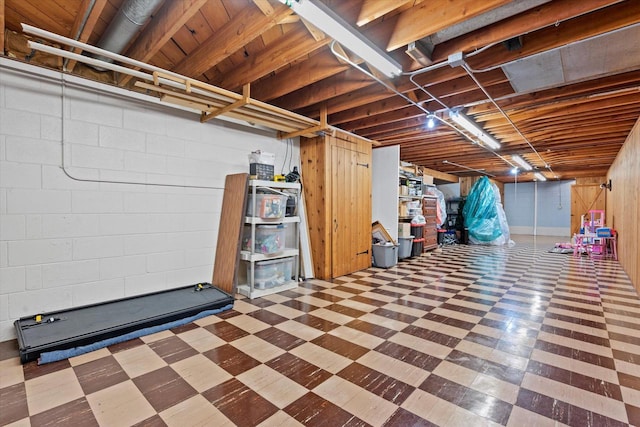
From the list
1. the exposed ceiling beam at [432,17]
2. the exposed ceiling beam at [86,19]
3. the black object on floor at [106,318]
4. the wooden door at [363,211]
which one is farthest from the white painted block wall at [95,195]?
the exposed ceiling beam at [432,17]

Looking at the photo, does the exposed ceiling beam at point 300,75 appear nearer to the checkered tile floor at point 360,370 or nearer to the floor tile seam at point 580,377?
the checkered tile floor at point 360,370

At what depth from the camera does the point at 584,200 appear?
11.7 metres

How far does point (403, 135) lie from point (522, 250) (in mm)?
5331

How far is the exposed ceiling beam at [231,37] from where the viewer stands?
2229 mm

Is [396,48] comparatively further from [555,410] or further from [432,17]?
[555,410]

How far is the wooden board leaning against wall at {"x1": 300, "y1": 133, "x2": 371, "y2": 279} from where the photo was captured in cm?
478

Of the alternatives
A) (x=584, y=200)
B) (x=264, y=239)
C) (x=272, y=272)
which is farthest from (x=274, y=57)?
(x=584, y=200)

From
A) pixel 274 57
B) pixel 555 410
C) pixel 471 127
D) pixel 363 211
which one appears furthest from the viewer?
pixel 363 211

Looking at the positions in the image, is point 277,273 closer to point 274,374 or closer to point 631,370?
point 274,374

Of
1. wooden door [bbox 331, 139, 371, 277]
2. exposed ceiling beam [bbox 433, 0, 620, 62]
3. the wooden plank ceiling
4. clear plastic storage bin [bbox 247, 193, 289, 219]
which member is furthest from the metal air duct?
wooden door [bbox 331, 139, 371, 277]

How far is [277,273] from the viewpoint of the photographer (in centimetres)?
421

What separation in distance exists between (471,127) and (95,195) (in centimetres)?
512

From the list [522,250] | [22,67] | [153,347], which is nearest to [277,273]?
[153,347]

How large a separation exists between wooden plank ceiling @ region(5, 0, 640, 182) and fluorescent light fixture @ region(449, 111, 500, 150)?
4.4 inches
